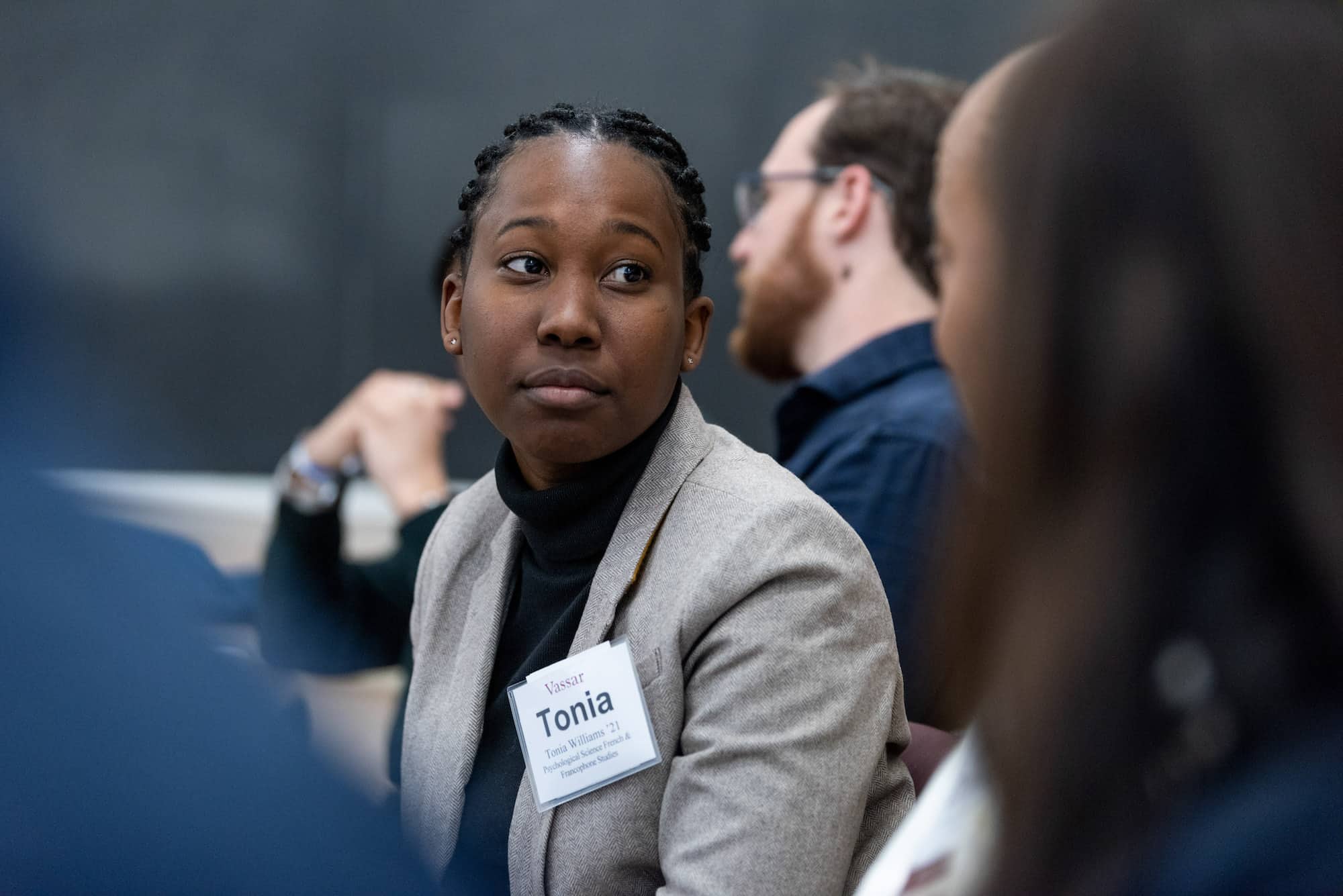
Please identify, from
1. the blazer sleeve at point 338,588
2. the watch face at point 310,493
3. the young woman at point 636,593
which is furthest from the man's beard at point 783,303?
the young woman at point 636,593

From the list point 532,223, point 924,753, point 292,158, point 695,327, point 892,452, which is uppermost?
point 532,223

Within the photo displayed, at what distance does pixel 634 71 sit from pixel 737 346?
155 cm

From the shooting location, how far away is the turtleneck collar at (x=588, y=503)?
136 cm

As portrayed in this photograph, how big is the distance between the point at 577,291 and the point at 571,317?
3 cm

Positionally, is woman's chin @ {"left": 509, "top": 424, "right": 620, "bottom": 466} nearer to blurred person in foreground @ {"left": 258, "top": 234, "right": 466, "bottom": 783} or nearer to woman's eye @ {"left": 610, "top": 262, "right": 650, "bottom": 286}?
woman's eye @ {"left": 610, "top": 262, "right": 650, "bottom": 286}

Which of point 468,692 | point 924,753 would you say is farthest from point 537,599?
point 924,753

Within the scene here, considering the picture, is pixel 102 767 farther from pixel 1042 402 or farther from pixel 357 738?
pixel 1042 402

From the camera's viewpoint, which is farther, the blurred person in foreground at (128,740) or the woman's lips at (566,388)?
the woman's lips at (566,388)

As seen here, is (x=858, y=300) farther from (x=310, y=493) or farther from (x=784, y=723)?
(x=784, y=723)

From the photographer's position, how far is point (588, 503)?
138cm

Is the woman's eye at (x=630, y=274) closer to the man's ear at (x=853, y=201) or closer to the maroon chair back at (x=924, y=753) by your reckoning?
the maroon chair back at (x=924, y=753)

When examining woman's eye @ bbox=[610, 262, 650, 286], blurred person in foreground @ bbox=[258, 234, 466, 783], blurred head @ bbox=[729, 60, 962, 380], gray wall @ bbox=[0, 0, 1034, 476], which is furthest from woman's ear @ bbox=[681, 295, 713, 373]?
gray wall @ bbox=[0, 0, 1034, 476]

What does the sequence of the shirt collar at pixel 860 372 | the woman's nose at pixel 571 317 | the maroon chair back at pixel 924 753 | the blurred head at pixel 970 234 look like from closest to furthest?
the blurred head at pixel 970 234 → the woman's nose at pixel 571 317 → the maroon chair back at pixel 924 753 → the shirt collar at pixel 860 372

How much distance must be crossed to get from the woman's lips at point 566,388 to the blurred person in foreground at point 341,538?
104 centimetres
